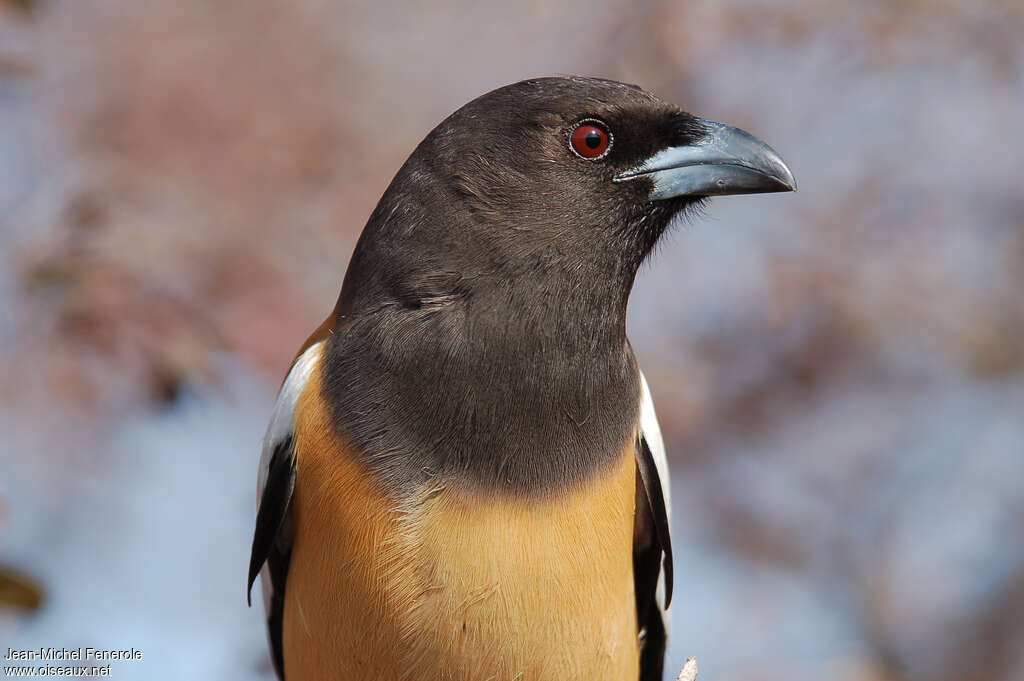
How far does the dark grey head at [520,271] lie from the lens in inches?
117

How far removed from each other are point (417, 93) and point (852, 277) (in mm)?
3490

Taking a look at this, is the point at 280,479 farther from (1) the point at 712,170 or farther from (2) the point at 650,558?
(1) the point at 712,170

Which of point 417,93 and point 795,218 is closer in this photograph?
point 417,93

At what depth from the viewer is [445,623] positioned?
294 cm

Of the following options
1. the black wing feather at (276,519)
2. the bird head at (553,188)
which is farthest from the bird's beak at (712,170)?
the black wing feather at (276,519)

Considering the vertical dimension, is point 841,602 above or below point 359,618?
below

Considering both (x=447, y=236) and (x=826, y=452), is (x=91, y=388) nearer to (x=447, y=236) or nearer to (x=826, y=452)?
(x=447, y=236)

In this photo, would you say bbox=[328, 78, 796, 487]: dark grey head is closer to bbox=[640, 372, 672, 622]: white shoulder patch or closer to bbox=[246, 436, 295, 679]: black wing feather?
bbox=[640, 372, 672, 622]: white shoulder patch

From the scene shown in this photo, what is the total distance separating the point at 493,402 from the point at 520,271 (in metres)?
0.37

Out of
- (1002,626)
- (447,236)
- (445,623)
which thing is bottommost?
(1002,626)

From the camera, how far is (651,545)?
3.52 meters

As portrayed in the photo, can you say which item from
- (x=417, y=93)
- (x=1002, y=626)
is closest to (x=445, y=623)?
(x=417, y=93)

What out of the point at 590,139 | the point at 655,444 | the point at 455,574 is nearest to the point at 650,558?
the point at 655,444

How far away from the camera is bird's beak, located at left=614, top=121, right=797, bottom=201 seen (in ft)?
10.3
